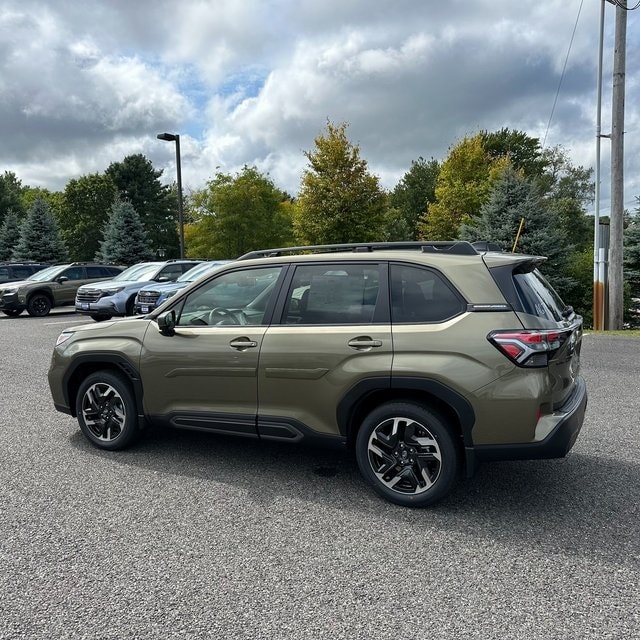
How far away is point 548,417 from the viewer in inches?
132

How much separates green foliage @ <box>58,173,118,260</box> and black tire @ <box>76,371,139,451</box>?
52.6 metres

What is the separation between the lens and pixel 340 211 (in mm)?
26984

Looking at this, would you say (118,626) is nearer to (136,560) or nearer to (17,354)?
(136,560)

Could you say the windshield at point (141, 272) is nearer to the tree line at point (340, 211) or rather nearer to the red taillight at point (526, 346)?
the tree line at point (340, 211)

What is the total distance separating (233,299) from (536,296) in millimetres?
2153

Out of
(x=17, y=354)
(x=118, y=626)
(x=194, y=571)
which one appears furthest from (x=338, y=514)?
(x=17, y=354)

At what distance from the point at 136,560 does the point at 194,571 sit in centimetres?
35

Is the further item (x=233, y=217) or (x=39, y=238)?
(x=39, y=238)

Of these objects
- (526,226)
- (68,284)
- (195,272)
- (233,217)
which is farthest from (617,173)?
(233,217)

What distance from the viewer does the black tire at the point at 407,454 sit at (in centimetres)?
350

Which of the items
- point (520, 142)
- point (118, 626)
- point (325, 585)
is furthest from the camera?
point (520, 142)

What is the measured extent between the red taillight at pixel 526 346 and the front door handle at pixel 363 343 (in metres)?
0.72

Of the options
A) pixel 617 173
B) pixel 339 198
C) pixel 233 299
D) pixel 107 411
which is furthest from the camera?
pixel 339 198

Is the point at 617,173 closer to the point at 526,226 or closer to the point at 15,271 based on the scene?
the point at 526,226
